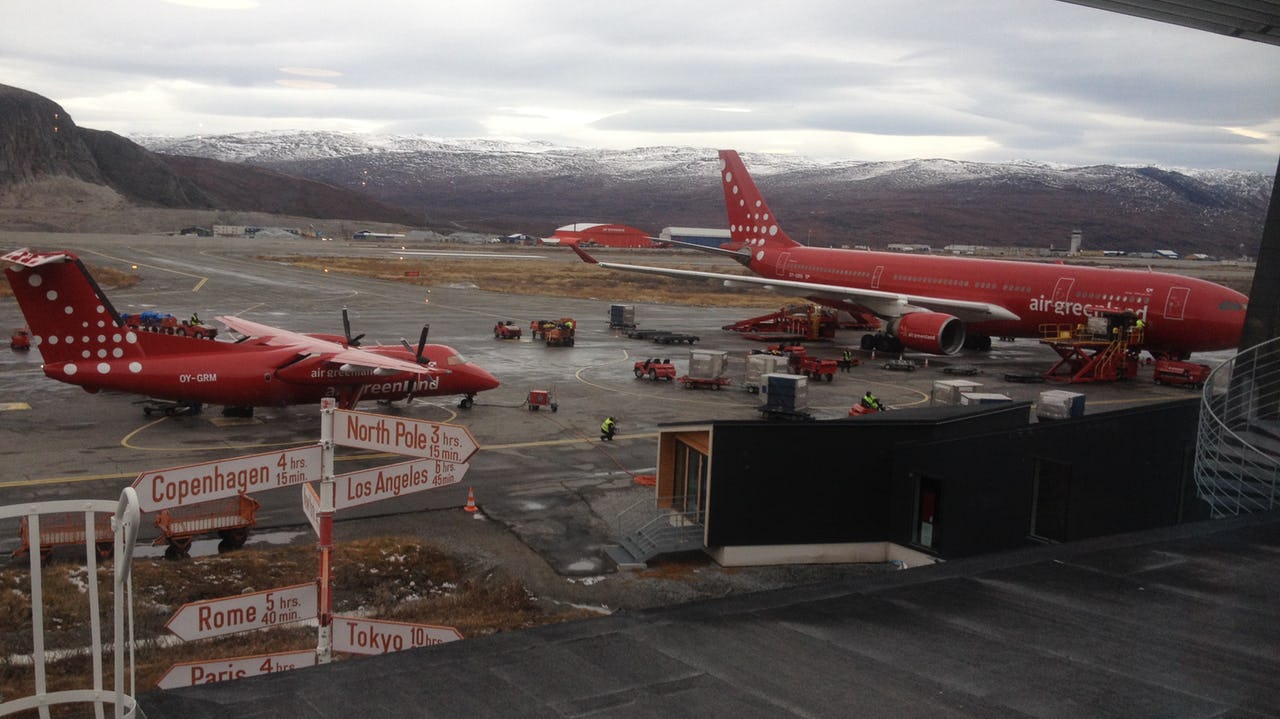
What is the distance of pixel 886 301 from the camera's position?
5519 cm

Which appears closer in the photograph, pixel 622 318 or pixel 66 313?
pixel 66 313

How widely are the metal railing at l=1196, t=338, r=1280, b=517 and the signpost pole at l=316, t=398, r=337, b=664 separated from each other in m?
15.1

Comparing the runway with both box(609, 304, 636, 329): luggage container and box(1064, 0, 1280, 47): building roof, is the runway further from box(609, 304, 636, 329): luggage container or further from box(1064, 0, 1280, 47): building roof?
box(1064, 0, 1280, 47): building roof

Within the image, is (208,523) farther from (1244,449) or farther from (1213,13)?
(1213,13)

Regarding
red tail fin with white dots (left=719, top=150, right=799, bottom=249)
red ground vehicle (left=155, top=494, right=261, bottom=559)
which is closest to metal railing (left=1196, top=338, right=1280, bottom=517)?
red ground vehicle (left=155, top=494, right=261, bottom=559)

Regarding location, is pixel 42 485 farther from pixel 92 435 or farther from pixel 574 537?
pixel 574 537

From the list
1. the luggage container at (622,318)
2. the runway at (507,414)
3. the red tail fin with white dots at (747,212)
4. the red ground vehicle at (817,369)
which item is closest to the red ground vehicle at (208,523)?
the runway at (507,414)

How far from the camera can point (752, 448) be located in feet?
74.5

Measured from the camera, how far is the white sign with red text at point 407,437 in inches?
377

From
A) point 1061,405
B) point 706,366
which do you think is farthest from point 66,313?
point 1061,405

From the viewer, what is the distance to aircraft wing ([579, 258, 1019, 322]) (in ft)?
174

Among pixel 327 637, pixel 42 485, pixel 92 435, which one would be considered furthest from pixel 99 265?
pixel 327 637

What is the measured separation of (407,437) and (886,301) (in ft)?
158

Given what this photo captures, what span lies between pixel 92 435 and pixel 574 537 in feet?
58.8
